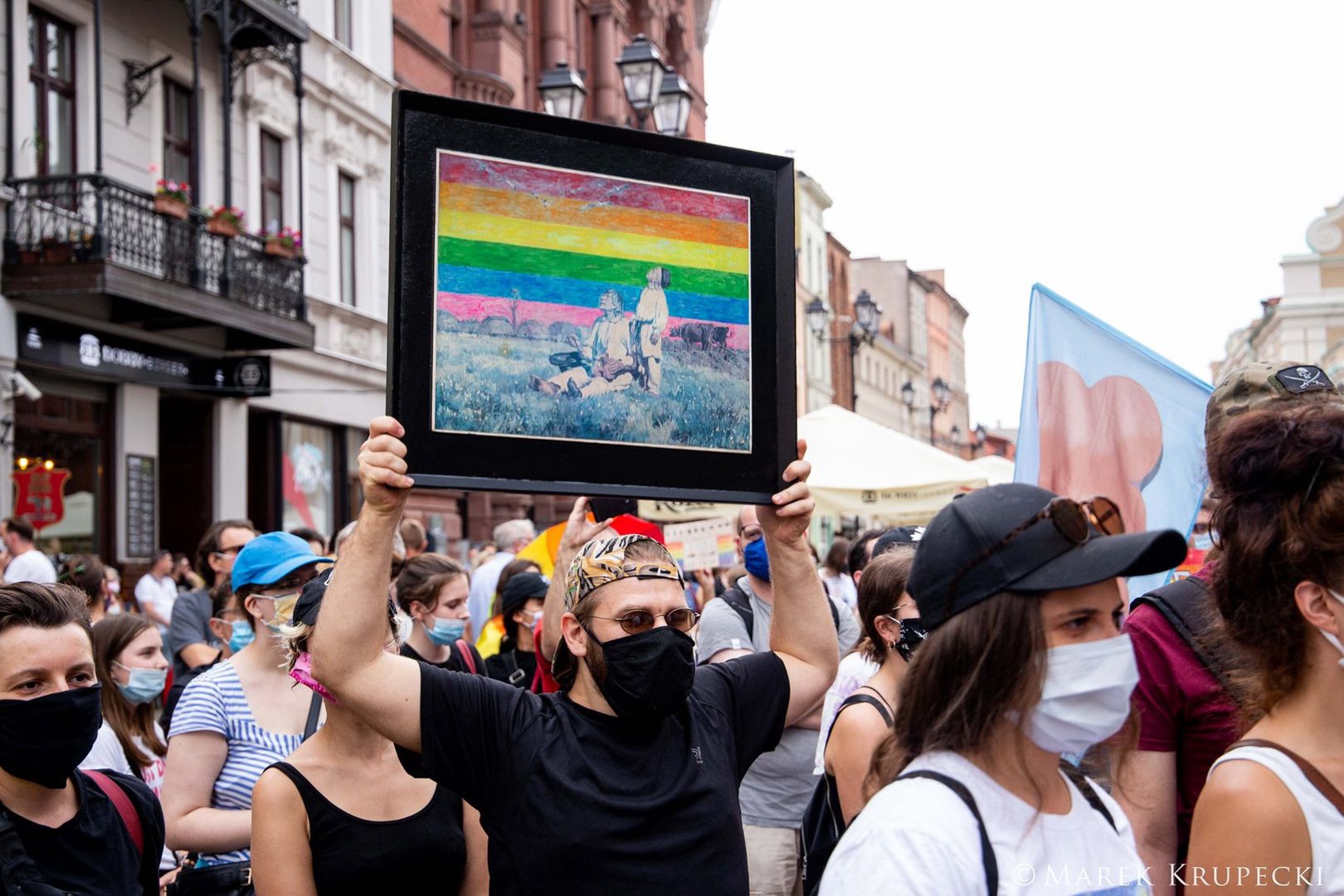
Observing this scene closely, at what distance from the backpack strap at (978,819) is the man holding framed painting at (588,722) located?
100cm

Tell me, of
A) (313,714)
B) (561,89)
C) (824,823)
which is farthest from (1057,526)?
(561,89)

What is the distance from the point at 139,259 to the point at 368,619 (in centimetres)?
1430

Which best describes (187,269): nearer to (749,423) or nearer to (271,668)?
(271,668)

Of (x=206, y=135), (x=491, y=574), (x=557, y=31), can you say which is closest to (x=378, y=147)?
(x=206, y=135)

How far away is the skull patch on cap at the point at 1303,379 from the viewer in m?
3.38

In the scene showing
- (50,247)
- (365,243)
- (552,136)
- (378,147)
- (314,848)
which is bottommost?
(314,848)

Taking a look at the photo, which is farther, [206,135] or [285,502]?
[285,502]

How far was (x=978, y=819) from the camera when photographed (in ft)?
6.73

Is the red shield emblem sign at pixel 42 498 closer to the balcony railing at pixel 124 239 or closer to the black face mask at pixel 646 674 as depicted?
the balcony railing at pixel 124 239

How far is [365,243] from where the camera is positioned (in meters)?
23.1

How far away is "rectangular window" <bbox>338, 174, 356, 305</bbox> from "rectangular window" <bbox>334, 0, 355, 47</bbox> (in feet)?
7.60

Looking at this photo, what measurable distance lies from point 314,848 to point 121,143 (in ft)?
49.9

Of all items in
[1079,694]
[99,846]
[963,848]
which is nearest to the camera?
[963,848]

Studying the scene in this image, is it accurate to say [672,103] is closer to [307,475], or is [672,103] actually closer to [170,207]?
[170,207]
